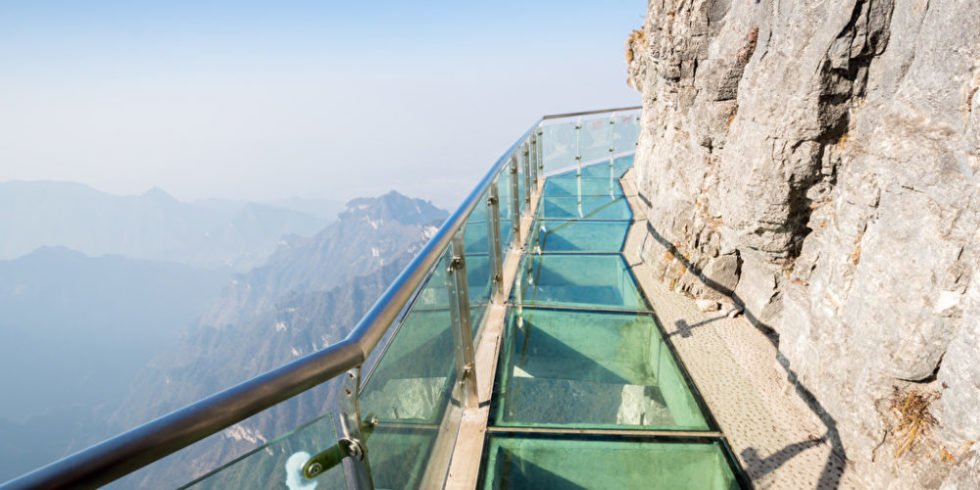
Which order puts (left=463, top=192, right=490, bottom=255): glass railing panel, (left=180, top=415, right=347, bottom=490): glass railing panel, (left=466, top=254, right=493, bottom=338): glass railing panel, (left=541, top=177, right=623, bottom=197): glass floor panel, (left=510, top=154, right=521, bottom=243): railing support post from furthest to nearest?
(left=541, top=177, right=623, bottom=197): glass floor panel < (left=510, top=154, right=521, bottom=243): railing support post < (left=466, top=254, right=493, bottom=338): glass railing panel < (left=463, top=192, right=490, bottom=255): glass railing panel < (left=180, top=415, right=347, bottom=490): glass railing panel

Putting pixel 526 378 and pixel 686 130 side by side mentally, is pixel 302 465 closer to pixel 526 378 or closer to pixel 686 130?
pixel 526 378

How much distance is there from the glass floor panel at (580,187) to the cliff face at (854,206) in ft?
11.1

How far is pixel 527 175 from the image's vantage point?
666 centimetres

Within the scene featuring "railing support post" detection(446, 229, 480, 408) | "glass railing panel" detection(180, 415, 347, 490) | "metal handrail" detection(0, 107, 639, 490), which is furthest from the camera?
"railing support post" detection(446, 229, 480, 408)

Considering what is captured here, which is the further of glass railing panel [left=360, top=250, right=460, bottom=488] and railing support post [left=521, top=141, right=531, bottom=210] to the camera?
railing support post [left=521, top=141, right=531, bottom=210]

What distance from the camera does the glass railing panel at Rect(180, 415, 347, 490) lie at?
0.90m

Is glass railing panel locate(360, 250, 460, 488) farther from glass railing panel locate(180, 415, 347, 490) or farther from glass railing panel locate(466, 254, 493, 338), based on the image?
glass railing panel locate(466, 254, 493, 338)

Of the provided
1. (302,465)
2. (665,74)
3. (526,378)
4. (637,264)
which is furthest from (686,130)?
(302,465)

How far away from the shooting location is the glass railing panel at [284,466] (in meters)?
0.90

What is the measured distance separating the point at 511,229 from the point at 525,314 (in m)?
1.39

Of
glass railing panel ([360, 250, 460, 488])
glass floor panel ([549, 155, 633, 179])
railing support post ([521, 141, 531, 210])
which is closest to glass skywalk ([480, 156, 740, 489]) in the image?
glass railing panel ([360, 250, 460, 488])

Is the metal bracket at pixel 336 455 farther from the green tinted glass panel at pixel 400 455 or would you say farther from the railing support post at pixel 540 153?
the railing support post at pixel 540 153

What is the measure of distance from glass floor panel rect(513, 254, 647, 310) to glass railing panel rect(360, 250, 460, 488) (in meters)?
2.07

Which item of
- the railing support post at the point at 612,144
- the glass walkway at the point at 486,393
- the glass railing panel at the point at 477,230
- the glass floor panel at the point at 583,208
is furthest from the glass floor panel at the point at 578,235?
the railing support post at the point at 612,144
